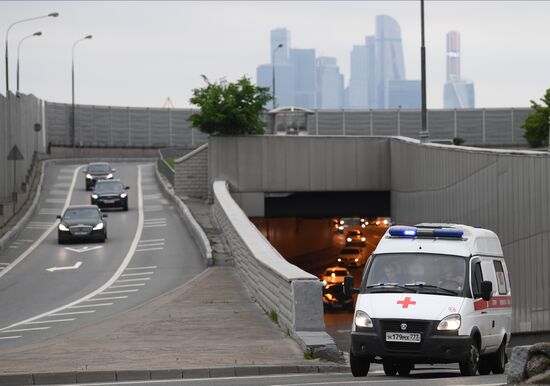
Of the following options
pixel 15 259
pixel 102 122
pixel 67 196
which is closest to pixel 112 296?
pixel 15 259

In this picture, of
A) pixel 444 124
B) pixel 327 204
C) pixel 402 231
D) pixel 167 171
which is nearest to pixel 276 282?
pixel 402 231

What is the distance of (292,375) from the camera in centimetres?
1723

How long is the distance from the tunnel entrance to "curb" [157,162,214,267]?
15.3 ft

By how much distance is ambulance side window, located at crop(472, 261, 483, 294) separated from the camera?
57.1 ft

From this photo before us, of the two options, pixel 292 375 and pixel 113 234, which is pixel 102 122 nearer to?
pixel 113 234

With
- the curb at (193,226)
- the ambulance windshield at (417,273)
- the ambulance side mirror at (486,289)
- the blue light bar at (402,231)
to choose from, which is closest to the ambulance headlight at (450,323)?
the ambulance windshield at (417,273)

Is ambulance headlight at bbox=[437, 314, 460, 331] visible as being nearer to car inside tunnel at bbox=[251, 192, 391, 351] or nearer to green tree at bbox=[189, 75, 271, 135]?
car inside tunnel at bbox=[251, 192, 391, 351]

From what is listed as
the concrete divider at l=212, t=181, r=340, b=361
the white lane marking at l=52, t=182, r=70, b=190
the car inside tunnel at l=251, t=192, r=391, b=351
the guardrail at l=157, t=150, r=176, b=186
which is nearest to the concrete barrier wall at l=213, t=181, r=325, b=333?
the concrete divider at l=212, t=181, r=340, b=361

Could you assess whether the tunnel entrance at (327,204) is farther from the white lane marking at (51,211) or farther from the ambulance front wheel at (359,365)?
the ambulance front wheel at (359,365)

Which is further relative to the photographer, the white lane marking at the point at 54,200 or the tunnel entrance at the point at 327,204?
the white lane marking at the point at 54,200

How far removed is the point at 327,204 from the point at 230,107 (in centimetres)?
815

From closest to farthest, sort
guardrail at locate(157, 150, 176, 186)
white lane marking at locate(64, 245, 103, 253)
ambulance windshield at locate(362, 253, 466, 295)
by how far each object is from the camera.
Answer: ambulance windshield at locate(362, 253, 466, 295) → white lane marking at locate(64, 245, 103, 253) → guardrail at locate(157, 150, 176, 186)

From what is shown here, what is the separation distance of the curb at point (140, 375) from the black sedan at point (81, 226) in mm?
29707

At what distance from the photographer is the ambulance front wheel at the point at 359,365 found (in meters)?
16.9
